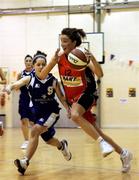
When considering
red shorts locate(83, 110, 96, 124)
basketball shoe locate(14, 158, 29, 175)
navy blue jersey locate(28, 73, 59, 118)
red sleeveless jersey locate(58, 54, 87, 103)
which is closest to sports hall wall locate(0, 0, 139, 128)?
navy blue jersey locate(28, 73, 59, 118)

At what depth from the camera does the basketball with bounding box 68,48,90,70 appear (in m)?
4.66

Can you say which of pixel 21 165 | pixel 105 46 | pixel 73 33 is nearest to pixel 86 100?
pixel 73 33

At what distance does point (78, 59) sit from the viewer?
4.66 meters

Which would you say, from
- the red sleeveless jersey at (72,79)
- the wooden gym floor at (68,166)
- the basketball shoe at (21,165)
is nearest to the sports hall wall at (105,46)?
the wooden gym floor at (68,166)

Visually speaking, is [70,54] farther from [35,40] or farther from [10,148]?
[35,40]

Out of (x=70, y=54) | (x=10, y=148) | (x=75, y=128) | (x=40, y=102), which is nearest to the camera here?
(x=70, y=54)

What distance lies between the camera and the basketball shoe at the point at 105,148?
14.5 feet

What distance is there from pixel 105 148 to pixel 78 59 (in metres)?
0.99

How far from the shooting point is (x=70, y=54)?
15.5 ft

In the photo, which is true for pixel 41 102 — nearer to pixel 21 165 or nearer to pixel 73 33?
pixel 21 165

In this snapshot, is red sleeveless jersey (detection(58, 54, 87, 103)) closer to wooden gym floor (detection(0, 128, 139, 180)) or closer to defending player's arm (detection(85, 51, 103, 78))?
defending player's arm (detection(85, 51, 103, 78))

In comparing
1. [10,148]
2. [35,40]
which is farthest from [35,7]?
[10,148]

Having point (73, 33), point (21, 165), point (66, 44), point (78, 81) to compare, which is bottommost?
point (21, 165)

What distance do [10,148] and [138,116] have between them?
668 cm
